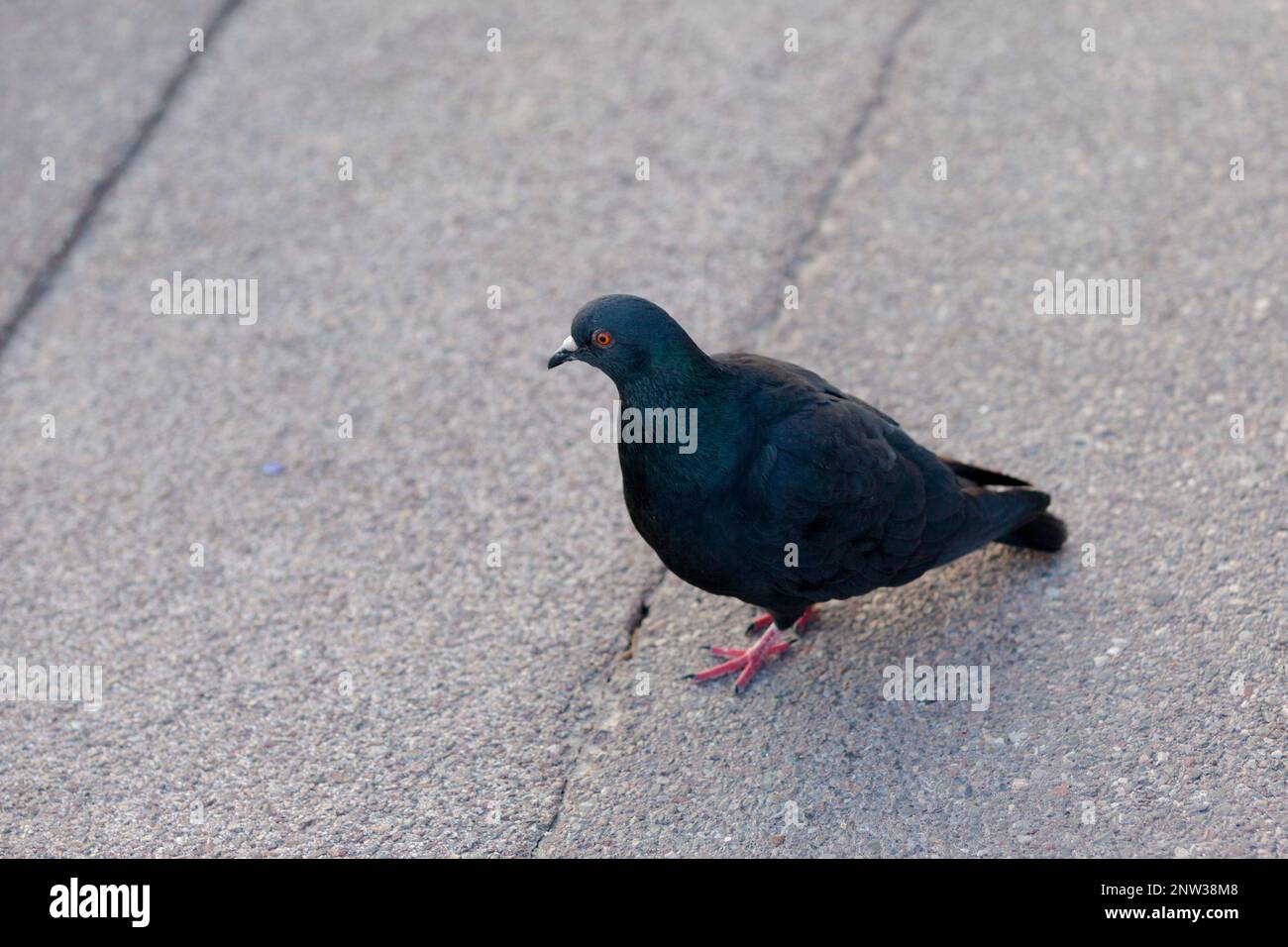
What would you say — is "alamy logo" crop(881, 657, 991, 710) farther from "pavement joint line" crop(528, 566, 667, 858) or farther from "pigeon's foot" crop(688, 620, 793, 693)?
"pavement joint line" crop(528, 566, 667, 858)

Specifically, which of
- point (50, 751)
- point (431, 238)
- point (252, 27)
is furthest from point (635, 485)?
point (252, 27)

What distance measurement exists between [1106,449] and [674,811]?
2024 mm

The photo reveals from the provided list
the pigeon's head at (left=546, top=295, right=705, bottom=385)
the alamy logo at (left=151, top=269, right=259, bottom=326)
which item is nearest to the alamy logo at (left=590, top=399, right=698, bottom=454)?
the pigeon's head at (left=546, top=295, right=705, bottom=385)

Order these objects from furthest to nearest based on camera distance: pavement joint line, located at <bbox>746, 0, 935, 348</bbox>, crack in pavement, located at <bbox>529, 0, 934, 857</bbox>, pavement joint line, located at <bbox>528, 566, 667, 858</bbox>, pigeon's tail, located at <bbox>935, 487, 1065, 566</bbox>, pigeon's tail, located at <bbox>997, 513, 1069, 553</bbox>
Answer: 1. pavement joint line, located at <bbox>746, 0, 935, 348</bbox>
2. pigeon's tail, located at <bbox>997, 513, 1069, 553</bbox>
3. pigeon's tail, located at <bbox>935, 487, 1065, 566</bbox>
4. crack in pavement, located at <bbox>529, 0, 934, 857</bbox>
5. pavement joint line, located at <bbox>528, 566, 667, 858</bbox>

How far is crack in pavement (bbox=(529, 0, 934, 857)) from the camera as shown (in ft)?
13.1

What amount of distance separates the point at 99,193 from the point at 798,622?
12.3 feet

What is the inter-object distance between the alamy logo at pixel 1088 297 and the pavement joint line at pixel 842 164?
3.11 ft

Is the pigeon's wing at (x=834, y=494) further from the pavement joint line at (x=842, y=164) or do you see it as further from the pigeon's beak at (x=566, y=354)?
the pavement joint line at (x=842, y=164)

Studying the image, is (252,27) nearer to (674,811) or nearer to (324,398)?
(324,398)

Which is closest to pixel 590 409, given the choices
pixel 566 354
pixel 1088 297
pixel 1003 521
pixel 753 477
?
pixel 566 354

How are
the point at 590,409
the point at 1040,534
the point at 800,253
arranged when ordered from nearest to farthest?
the point at 1040,534, the point at 590,409, the point at 800,253

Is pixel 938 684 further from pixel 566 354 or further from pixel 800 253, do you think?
pixel 800 253

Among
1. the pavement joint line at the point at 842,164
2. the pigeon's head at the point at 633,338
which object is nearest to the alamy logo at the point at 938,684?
the pigeon's head at the point at 633,338

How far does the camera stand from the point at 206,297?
18.5ft
